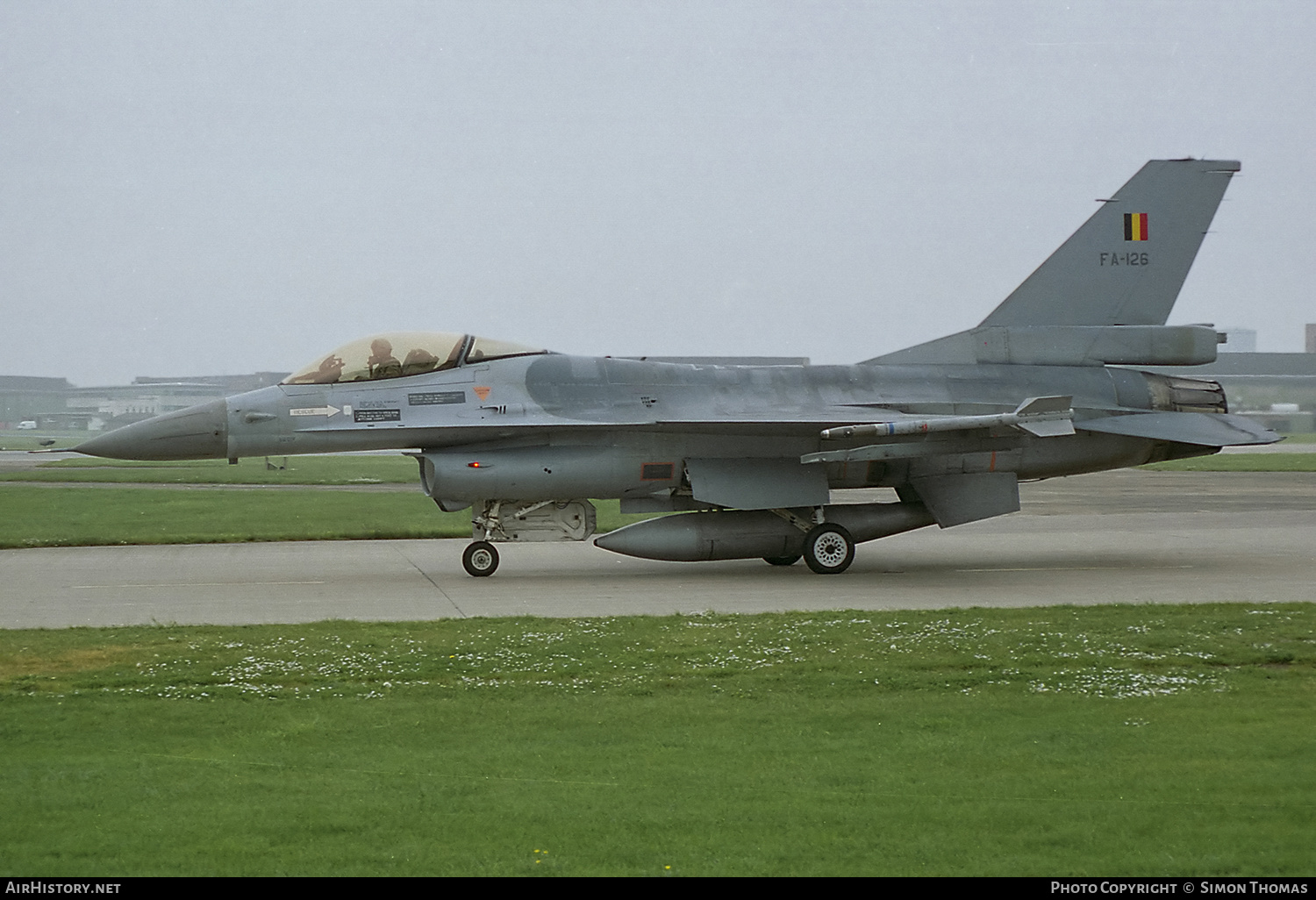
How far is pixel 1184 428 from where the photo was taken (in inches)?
610

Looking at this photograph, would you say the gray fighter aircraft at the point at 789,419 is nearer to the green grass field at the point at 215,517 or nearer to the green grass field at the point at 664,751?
the green grass field at the point at 664,751

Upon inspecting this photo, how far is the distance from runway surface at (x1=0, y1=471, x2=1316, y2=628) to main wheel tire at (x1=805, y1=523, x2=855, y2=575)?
9.1 inches

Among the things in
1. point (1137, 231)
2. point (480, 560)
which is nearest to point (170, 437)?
point (480, 560)

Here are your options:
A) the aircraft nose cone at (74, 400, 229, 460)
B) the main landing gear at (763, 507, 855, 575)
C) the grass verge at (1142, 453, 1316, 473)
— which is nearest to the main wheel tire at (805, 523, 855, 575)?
the main landing gear at (763, 507, 855, 575)

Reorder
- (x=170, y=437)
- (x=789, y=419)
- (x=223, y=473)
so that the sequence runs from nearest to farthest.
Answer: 1. (x=170, y=437)
2. (x=789, y=419)
3. (x=223, y=473)

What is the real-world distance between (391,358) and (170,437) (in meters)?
2.57

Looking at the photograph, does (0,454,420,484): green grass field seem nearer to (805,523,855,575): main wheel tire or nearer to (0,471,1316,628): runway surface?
(0,471,1316,628): runway surface

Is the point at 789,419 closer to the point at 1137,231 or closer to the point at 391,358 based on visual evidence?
the point at 391,358

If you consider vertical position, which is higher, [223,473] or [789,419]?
[789,419]

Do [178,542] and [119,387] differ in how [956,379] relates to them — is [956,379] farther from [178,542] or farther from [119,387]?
[119,387]

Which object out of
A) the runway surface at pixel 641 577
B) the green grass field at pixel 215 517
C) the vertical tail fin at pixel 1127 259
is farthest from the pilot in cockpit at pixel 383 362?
the vertical tail fin at pixel 1127 259

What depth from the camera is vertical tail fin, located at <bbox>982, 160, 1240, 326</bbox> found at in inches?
640
